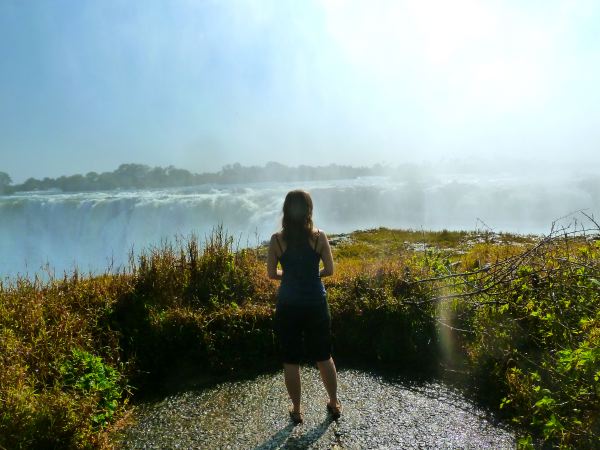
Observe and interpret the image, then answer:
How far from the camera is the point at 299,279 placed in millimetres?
3816

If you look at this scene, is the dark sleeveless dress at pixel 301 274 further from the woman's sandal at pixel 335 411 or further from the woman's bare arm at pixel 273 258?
the woman's sandal at pixel 335 411

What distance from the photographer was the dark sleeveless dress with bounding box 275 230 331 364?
3818 millimetres

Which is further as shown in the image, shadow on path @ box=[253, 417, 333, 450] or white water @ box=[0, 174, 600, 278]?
white water @ box=[0, 174, 600, 278]

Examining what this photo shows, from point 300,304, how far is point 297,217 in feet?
2.47

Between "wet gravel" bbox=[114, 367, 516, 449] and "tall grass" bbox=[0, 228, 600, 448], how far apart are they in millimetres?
387

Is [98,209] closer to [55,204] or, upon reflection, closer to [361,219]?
[55,204]

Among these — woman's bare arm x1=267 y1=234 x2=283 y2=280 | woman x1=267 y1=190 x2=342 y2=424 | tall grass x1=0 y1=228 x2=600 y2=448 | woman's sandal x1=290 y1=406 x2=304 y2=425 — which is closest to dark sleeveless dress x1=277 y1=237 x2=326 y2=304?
woman x1=267 y1=190 x2=342 y2=424

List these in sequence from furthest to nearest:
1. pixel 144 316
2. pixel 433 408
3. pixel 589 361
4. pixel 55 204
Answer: pixel 55 204 < pixel 144 316 < pixel 433 408 < pixel 589 361

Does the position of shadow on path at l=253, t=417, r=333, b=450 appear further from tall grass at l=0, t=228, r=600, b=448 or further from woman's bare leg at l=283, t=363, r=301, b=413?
tall grass at l=0, t=228, r=600, b=448

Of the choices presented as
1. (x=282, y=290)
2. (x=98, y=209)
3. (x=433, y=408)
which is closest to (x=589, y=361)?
(x=433, y=408)

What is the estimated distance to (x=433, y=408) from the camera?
4.71 m

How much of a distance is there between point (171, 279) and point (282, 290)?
3.77 meters

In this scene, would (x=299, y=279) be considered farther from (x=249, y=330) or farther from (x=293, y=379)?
(x=249, y=330)

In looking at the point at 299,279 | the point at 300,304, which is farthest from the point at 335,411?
the point at 299,279
